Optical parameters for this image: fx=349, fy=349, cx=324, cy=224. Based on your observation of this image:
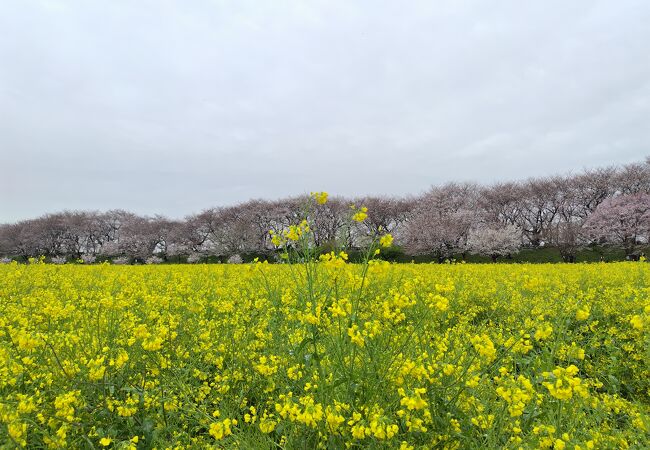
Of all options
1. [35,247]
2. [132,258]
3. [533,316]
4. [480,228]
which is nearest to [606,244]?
[480,228]

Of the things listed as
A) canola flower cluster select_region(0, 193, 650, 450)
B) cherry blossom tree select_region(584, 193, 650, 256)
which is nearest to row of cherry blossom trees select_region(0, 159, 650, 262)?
cherry blossom tree select_region(584, 193, 650, 256)

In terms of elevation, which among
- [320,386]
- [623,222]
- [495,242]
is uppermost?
[623,222]

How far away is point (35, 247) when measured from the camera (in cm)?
5769

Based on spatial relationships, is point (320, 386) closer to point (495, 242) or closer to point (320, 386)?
point (320, 386)

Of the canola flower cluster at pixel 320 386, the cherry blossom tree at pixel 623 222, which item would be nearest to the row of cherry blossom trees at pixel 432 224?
the cherry blossom tree at pixel 623 222

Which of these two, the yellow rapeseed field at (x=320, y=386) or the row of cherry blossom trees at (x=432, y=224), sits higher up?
the row of cherry blossom trees at (x=432, y=224)

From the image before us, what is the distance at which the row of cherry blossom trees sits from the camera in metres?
34.9

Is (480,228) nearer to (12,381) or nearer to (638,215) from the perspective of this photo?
(638,215)

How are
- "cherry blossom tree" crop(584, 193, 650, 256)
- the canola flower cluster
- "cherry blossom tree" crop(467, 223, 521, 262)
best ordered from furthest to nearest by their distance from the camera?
"cherry blossom tree" crop(467, 223, 521, 262) < "cherry blossom tree" crop(584, 193, 650, 256) < the canola flower cluster

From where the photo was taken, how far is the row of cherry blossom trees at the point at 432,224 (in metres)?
34.9

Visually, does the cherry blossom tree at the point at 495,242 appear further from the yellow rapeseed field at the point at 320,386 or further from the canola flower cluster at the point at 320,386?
the canola flower cluster at the point at 320,386

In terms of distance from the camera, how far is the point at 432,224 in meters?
39.5

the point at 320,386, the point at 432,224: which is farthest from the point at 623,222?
the point at 320,386

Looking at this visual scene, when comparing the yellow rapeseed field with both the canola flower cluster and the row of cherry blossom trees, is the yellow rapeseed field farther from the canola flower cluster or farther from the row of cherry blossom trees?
the row of cherry blossom trees
